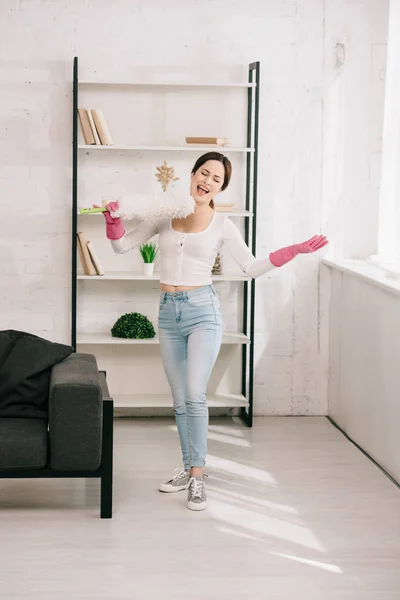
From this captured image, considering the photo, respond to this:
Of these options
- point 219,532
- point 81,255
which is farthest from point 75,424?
point 81,255

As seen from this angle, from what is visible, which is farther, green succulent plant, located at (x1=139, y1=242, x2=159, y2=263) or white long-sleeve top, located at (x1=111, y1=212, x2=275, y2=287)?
green succulent plant, located at (x1=139, y1=242, x2=159, y2=263)

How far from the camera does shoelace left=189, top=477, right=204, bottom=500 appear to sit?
418 centimetres

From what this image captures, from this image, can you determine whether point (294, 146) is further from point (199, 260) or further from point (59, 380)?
point (59, 380)

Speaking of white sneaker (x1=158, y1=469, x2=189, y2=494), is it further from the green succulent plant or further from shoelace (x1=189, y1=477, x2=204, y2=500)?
the green succulent plant

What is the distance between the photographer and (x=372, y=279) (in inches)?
195

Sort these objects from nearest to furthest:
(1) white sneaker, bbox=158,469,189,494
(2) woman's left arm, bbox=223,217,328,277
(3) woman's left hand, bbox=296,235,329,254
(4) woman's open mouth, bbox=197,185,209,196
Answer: (3) woman's left hand, bbox=296,235,329,254 → (2) woman's left arm, bbox=223,217,328,277 → (4) woman's open mouth, bbox=197,185,209,196 → (1) white sneaker, bbox=158,469,189,494

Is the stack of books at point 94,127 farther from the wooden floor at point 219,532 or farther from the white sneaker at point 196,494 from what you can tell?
the white sneaker at point 196,494

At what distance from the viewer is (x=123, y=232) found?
14.1 feet

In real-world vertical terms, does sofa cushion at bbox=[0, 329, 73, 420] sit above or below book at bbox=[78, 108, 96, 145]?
below

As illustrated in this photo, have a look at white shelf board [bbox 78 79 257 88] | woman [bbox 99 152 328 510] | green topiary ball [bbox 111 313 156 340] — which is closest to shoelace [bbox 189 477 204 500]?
woman [bbox 99 152 328 510]

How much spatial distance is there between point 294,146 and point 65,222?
147cm

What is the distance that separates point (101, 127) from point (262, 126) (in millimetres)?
1012

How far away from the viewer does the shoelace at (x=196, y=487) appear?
4183 millimetres

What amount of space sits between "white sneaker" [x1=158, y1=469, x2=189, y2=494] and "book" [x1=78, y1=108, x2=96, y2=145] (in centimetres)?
205
